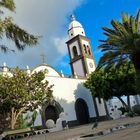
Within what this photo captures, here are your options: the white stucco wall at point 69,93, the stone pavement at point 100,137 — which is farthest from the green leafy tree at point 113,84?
the stone pavement at point 100,137

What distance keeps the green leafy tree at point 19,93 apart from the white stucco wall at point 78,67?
21.9 meters

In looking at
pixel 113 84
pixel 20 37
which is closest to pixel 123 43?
pixel 20 37

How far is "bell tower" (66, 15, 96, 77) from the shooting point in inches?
2067

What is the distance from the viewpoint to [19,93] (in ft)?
91.2

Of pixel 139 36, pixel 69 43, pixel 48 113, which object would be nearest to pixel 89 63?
pixel 69 43

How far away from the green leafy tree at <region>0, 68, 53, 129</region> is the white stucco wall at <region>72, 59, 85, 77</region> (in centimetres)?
2193

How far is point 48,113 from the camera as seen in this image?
39812 millimetres

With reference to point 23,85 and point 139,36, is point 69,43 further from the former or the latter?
point 139,36

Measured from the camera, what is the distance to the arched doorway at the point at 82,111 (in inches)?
1750

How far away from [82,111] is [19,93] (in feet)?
64.8

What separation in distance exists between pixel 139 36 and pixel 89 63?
94.6ft

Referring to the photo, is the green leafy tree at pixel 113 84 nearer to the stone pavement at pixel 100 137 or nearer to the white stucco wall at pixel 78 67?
the white stucco wall at pixel 78 67

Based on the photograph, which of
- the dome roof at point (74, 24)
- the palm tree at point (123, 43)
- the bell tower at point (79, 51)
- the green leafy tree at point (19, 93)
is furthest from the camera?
the dome roof at point (74, 24)

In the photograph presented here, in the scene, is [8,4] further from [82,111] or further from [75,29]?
[75,29]
